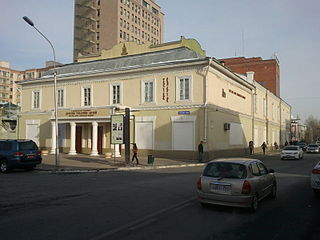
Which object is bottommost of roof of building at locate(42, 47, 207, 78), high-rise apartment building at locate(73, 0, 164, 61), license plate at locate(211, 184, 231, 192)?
license plate at locate(211, 184, 231, 192)

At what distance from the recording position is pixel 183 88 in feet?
96.5

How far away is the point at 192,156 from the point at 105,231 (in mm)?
22173

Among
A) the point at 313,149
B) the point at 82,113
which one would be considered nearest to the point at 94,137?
the point at 82,113

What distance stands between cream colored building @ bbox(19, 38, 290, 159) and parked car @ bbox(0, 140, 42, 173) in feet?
35.0

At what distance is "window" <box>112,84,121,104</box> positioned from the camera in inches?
1288

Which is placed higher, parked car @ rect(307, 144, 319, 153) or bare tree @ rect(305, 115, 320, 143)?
bare tree @ rect(305, 115, 320, 143)

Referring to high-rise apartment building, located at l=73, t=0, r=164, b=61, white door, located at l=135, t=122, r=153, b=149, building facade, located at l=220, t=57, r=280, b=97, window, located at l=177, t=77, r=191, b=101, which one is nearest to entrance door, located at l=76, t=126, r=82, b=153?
white door, located at l=135, t=122, r=153, b=149

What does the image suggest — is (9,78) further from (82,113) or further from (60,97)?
(82,113)

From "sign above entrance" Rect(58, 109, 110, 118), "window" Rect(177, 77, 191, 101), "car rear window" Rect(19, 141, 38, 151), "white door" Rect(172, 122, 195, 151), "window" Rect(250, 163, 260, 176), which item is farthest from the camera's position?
"sign above entrance" Rect(58, 109, 110, 118)

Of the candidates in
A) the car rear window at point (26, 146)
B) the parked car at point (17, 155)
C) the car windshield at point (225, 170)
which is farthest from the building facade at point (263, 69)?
the car windshield at point (225, 170)

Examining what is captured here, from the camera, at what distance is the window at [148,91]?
30.9m

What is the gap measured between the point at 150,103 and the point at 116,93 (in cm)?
418

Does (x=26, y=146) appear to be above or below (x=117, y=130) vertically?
below

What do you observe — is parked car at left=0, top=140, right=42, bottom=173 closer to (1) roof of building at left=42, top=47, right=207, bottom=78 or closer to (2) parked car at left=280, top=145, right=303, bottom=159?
(1) roof of building at left=42, top=47, right=207, bottom=78
